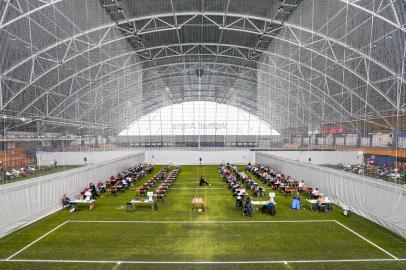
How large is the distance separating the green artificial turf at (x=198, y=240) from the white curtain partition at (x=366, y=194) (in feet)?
1.42

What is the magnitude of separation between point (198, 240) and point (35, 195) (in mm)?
7447

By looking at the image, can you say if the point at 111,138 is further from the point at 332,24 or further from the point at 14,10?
the point at 332,24

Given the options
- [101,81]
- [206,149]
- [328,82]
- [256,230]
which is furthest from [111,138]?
[256,230]

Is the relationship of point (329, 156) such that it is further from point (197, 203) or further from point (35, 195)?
point (35, 195)

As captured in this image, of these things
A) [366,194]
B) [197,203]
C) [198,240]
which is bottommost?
[198,240]

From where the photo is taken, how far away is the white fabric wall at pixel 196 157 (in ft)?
132

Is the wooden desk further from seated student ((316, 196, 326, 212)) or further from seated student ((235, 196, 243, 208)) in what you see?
seated student ((316, 196, 326, 212))

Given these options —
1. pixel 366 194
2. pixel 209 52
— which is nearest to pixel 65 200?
pixel 366 194

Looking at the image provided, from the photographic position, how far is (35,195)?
1356cm

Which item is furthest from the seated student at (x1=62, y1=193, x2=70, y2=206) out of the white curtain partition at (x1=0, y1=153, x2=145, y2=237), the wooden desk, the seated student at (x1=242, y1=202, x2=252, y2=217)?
the seated student at (x1=242, y1=202, x2=252, y2=217)

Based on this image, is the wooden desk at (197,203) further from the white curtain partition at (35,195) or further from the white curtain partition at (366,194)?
the white curtain partition at (366,194)

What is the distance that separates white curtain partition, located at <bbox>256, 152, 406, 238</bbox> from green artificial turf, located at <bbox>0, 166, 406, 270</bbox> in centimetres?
43

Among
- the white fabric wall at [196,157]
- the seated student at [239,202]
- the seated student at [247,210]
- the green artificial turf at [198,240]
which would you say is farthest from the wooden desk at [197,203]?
the white fabric wall at [196,157]

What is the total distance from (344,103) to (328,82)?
9.76 meters
